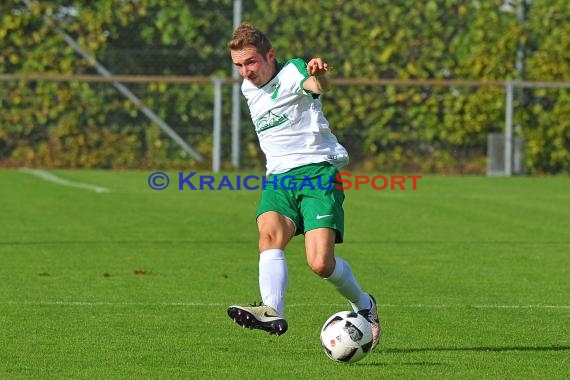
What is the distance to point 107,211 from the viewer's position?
16.5 m

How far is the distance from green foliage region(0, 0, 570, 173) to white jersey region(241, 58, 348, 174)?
18447mm

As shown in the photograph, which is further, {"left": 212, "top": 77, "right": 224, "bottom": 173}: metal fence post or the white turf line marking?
{"left": 212, "top": 77, "right": 224, "bottom": 173}: metal fence post

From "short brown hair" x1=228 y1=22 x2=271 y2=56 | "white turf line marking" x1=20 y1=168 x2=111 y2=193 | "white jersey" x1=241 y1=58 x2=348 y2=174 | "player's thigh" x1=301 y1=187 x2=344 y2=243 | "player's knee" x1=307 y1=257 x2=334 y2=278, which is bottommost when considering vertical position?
"white turf line marking" x1=20 y1=168 x2=111 y2=193

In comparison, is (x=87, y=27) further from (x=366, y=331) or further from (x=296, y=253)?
(x=366, y=331)

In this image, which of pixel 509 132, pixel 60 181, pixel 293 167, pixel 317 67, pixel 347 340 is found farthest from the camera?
pixel 509 132

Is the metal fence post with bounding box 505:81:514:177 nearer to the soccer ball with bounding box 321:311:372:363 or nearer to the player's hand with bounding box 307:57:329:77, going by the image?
the player's hand with bounding box 307:57:329:77

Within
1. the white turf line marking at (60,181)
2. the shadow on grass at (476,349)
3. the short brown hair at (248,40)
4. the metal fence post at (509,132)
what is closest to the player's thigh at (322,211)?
the shadow on grass at (476,349)

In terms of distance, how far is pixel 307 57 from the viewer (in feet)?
88.4

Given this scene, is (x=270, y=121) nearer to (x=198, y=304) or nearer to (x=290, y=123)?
(x=290, y=123)

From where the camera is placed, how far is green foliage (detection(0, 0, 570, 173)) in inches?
1035

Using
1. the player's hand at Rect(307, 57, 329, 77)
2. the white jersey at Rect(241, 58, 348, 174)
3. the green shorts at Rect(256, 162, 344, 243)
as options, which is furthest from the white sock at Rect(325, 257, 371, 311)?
the player's hand at Rect(307, 57, 329, 77)

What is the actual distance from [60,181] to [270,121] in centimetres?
1454

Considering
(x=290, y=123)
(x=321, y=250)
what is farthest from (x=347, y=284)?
(x=290, y=123)

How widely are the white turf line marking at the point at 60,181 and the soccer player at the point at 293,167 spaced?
12214mm
